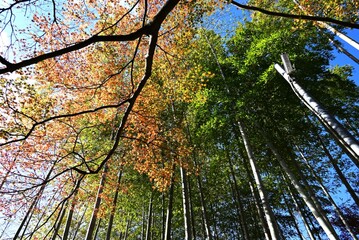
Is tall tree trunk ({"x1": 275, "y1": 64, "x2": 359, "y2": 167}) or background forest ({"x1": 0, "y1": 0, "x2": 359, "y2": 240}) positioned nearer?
tall tree trunk ({"x1": 275, "y1": 64, "x2": 359, "y2": 167})

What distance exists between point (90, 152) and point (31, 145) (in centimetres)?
260

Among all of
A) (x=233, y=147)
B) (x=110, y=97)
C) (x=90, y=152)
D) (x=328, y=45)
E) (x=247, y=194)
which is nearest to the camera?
→ (x=110, y=97)

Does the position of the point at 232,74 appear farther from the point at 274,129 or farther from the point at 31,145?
the point at 31,145

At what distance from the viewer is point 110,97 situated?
7.14 m

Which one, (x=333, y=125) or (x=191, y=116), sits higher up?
(x=191, y=116)

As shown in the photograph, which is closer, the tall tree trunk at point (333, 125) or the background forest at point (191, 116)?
the tall tree trunk at point (333, 125)

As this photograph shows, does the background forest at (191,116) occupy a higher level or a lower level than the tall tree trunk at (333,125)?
higher

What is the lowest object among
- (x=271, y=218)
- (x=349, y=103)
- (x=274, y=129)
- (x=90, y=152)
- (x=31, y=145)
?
(x=271, y=218)

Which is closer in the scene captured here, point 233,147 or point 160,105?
point 160,105

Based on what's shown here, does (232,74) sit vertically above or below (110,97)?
above

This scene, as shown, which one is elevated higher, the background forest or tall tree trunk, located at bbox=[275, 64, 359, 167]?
the background forest

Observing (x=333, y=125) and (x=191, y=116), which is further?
(x=191, y=116)

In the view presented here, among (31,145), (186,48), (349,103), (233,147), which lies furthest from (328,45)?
(31,145)

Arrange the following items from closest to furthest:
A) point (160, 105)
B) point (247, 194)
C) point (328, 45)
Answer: point (160, 105) < point (328, 45) < point (247, 194)
